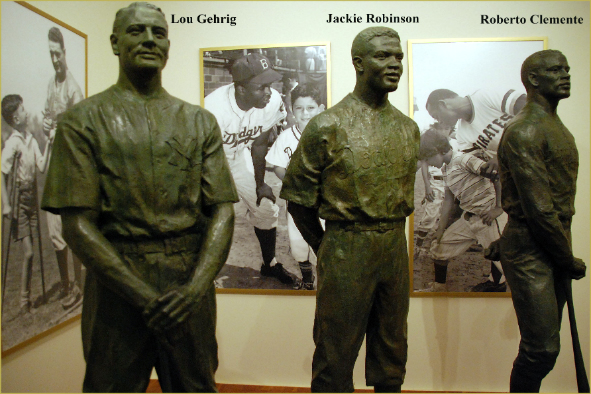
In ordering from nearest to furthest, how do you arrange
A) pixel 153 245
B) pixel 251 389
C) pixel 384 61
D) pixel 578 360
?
pixel 153 245 → pixel 384 61 → pixel 578 360 → pixel 251 389

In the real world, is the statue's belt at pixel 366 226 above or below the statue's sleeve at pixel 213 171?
below

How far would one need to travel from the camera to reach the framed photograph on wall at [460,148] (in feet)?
11.4

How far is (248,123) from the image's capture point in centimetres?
359

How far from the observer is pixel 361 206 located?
2312 mm

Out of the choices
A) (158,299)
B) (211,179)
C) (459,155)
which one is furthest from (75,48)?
(459,155)

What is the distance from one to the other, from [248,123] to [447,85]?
153 cm

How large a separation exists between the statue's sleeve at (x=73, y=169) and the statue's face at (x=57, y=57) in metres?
1.34

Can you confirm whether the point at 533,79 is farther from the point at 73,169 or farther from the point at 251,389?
the point at 251,389

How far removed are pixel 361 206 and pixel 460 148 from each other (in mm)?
1590

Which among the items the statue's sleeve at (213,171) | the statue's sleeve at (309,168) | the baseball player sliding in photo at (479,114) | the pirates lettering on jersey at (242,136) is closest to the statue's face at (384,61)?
the statue's sleeve at (309,168)

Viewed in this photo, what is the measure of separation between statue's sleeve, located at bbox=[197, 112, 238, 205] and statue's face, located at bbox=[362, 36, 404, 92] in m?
0.88

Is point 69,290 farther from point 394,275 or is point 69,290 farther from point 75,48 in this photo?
point 394,275

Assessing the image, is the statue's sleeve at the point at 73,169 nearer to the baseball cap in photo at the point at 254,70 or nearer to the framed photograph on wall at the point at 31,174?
the framed photograph on wall at the point at 31,174

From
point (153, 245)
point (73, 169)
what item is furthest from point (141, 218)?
point (73, 169)
